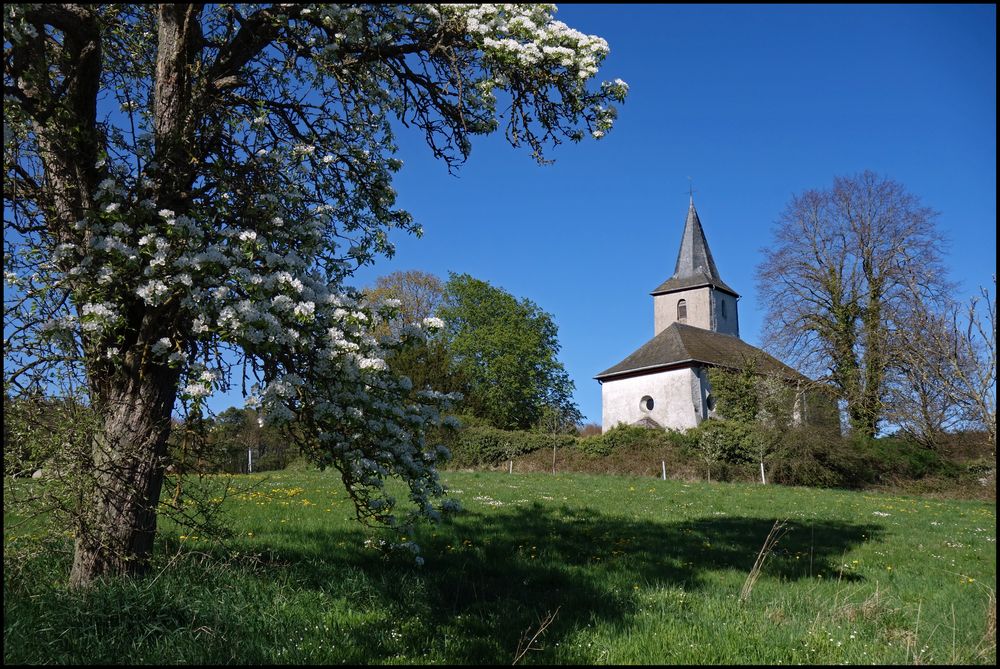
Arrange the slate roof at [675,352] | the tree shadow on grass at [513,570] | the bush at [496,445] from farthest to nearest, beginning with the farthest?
1. the slate roof at [675,352]
2. the bush at [496,445]
3. the tree shadow on grass at [513,570]

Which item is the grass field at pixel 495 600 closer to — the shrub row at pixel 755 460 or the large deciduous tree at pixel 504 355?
the shrub row at pixel 755 460

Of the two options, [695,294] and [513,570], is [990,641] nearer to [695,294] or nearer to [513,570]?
[513,570]

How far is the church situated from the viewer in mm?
44531

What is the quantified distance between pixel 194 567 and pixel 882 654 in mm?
5677

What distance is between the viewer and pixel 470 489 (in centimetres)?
1686

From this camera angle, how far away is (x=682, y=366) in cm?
4578

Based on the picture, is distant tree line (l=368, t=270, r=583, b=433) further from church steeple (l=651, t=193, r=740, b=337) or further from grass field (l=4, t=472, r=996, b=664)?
grass field (l=4, t=472, r=996, b=664)

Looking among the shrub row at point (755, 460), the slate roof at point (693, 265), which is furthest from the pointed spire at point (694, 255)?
the shrub row at point (755, 460)

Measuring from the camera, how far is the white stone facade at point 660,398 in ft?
147

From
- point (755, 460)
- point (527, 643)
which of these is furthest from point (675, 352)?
point (527, 643)

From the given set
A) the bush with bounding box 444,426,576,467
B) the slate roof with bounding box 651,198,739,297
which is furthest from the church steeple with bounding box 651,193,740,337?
the bush with bounding box 444,426,576,467

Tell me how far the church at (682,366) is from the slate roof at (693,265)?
0.15 metres

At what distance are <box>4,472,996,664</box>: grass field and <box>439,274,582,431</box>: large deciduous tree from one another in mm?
37247

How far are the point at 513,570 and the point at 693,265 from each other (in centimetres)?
5803
